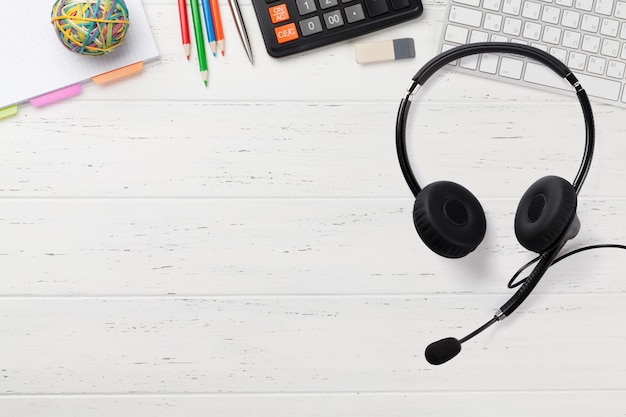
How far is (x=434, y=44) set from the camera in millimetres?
794

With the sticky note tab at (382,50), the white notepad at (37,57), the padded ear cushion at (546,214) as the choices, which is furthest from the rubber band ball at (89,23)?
the padded ear cushion at (546,214)

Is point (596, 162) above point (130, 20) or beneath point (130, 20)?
beneath

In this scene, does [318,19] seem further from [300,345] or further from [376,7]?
[300,345]

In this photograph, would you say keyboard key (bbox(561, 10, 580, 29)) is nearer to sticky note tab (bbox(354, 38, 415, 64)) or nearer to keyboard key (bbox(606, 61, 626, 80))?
keyboard key (bbox(606, 61, 626, 80))

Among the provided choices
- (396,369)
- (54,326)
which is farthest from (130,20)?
(396,369)

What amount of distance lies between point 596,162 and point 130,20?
55 cm

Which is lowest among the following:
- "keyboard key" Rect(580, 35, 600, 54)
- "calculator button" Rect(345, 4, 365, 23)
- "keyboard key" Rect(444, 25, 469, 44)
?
"keyboard key" Rect(580, 35, 600, 54)

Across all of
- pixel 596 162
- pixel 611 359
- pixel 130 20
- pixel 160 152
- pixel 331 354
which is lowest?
pixel 611 359

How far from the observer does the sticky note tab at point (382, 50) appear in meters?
0.78

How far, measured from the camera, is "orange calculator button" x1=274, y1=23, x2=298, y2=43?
0.77 m

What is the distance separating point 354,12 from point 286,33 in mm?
79

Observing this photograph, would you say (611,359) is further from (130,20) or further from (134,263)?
(130,20)

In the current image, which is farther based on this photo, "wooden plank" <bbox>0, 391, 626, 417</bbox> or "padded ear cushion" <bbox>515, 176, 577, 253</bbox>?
"wooden plank" <bbox>0, 391, 626, 417</bbox>

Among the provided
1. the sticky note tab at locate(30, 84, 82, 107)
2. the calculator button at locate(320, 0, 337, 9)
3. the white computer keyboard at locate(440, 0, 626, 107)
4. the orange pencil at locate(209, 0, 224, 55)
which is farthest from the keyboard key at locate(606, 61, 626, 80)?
the sticky note tab at locate(30, 84, 82, 107)
